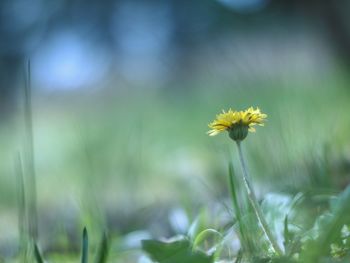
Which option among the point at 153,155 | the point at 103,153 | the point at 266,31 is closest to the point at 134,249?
the point at 103,153

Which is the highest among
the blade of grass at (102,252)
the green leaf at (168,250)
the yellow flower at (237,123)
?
the yellow flower at (237,123)

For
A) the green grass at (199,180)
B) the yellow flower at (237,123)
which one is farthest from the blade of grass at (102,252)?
the yellow flower at (237,123)

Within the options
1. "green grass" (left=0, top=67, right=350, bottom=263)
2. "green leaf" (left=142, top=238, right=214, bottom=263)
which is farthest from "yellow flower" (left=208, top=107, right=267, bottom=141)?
"green leaf" (left=142, top=238, right=214, bottom=263)

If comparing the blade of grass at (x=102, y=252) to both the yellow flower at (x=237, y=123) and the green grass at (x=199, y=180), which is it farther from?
the yellow flower at (x=237, y=123)

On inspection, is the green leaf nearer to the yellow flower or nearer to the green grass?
the green grass

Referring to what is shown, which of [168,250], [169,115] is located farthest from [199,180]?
[169,115]

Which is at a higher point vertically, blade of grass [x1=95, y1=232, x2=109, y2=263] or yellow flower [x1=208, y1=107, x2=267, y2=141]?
yellow flower [x1=208, y1=107, x2=267, y2=141]

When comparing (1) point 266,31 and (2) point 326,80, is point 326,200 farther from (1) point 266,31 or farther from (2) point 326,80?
(1) point 266,31

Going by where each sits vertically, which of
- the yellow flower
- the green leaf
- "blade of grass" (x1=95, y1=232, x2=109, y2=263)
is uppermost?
the yellow flower
